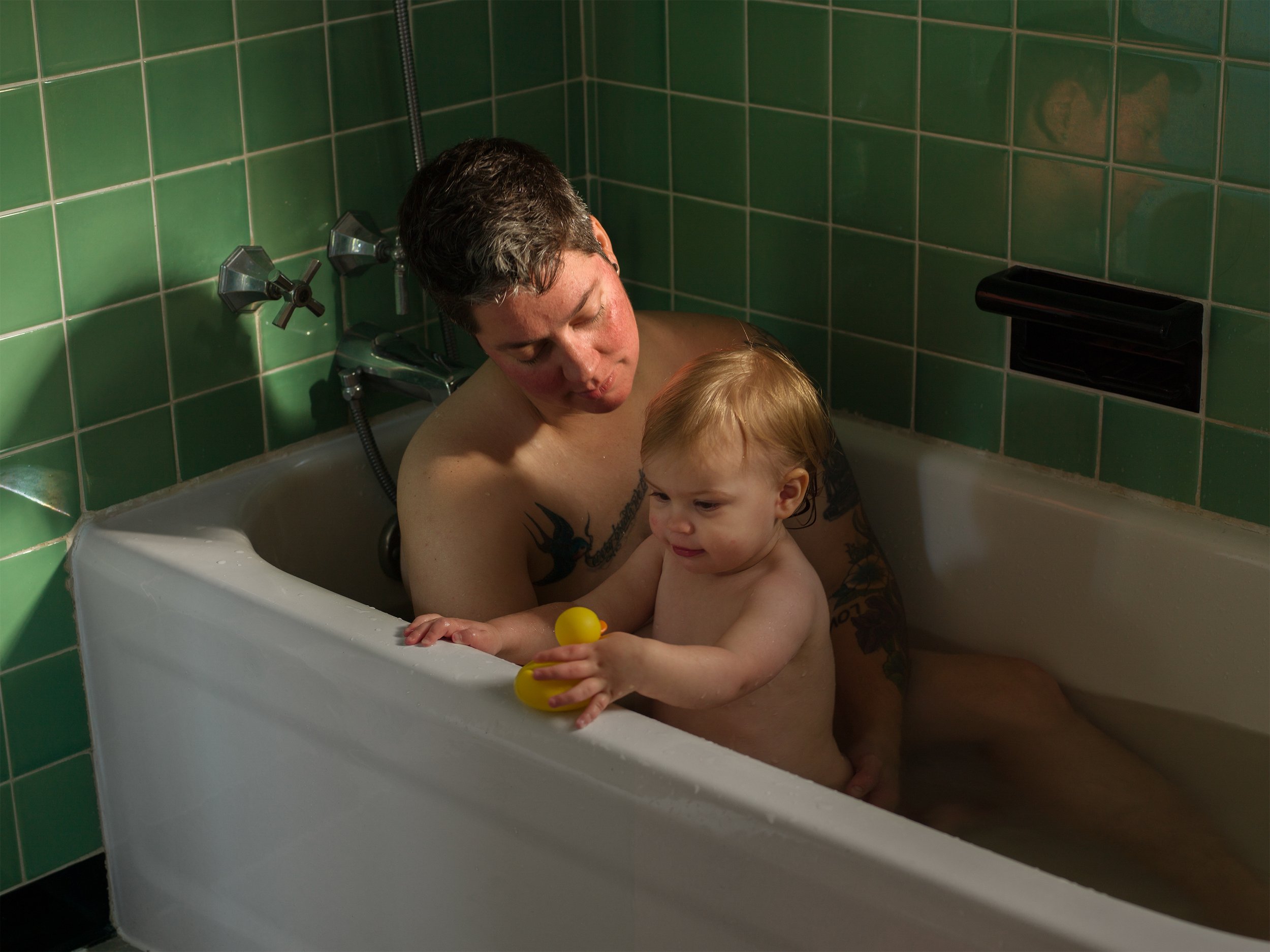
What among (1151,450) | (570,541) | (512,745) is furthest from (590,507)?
(1151,450)

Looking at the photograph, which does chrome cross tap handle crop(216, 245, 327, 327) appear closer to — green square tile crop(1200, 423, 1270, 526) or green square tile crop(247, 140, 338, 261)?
green square tile crop(247, 140, 338, 261)

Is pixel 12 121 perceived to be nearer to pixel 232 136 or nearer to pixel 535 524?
pixel 232 136

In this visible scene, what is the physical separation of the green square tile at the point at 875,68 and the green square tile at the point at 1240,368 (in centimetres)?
43

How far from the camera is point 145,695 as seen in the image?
1631 mm

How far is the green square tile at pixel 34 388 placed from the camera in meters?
1.54

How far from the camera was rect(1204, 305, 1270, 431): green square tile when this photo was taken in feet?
4.92

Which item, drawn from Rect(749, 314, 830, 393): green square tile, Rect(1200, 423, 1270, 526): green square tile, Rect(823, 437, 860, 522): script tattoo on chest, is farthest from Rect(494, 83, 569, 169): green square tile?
Rect(1200, 423, 1270, 526): green square tile

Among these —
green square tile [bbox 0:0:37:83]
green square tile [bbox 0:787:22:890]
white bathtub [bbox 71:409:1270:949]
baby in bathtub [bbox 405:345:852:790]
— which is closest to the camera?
white bathtub [bbox 71:409:1270:949]

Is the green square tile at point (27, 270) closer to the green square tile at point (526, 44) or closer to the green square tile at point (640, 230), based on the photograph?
the green square tile at point (526, 44)

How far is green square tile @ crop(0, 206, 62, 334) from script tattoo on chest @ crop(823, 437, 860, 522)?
34.4 inches

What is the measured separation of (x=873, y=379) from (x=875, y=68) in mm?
385

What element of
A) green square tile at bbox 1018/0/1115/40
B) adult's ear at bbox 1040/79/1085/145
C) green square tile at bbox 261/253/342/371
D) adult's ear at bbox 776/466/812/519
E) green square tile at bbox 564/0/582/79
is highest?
green square tile at bbox 1018/0/1115/40

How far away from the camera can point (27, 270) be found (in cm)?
153

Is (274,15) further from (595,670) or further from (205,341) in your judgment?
(595,670)
